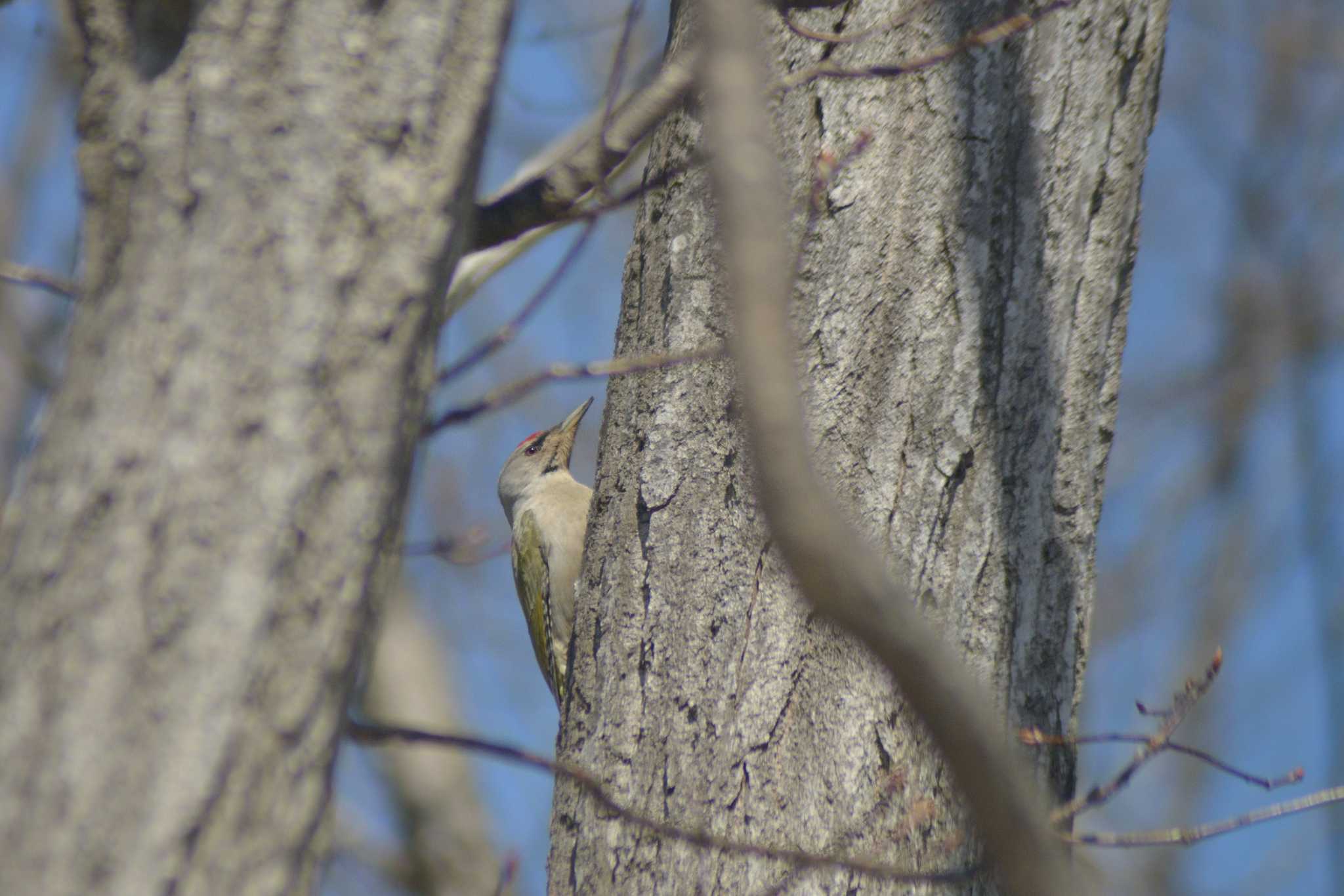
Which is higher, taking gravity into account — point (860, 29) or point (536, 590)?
point (860, 29)

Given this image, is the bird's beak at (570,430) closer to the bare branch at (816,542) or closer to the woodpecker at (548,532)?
the woodpecker at (548,532)

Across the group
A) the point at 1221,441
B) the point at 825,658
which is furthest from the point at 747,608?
the point at 1221,441

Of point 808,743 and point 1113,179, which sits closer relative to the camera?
point 808,743

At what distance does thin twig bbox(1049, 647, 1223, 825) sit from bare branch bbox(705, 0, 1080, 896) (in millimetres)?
1095

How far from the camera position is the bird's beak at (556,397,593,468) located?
5.41m

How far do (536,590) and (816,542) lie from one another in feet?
13.5

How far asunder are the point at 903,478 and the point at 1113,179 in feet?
2.88

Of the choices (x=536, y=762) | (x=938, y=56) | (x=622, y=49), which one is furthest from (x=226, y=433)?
(x=938, y=56)

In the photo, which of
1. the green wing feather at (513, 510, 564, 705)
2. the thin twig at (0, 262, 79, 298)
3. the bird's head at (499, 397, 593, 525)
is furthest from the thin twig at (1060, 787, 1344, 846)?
the bird's head at (499, 397, 593, 525)

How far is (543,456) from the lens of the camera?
5.41 m

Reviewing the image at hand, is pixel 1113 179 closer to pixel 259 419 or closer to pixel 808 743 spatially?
pixel 808 743

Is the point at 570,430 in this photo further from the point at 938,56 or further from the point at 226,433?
the point at 226,433

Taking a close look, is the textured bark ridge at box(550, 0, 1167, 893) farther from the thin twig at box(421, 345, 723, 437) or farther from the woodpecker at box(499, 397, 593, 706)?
the woodpecker at box(499, 397, 593, 706)

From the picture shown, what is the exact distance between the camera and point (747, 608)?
97.9 inches
